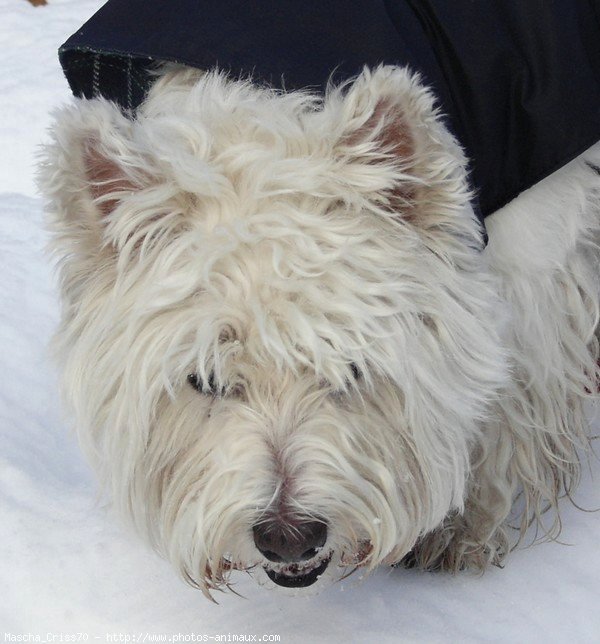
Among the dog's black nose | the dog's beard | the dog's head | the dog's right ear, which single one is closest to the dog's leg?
the dog's head

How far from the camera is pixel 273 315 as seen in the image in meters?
1.97

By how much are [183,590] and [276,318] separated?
963 millimetres

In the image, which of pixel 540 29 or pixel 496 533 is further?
pixel 496 533

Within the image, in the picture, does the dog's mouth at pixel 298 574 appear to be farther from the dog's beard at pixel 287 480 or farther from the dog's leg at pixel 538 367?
the dog's leg at pixel 538 367

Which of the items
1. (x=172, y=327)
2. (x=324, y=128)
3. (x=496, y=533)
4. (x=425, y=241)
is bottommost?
(x=496, y=533)

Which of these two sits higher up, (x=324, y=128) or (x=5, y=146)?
(x=324, y=128)

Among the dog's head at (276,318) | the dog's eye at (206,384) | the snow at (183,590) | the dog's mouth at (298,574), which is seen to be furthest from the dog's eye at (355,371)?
the snow at (183,590)

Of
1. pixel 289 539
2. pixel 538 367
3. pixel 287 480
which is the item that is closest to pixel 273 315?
pixel 287 480

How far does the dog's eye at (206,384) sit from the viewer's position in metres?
2.04

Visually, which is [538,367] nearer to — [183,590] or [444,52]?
[444,52]

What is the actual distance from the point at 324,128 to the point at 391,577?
4.17 ft

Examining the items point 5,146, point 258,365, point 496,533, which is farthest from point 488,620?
A: point 5,146

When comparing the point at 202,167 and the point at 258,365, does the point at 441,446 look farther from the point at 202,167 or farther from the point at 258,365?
the point at 202,167

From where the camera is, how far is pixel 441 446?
221 cm
